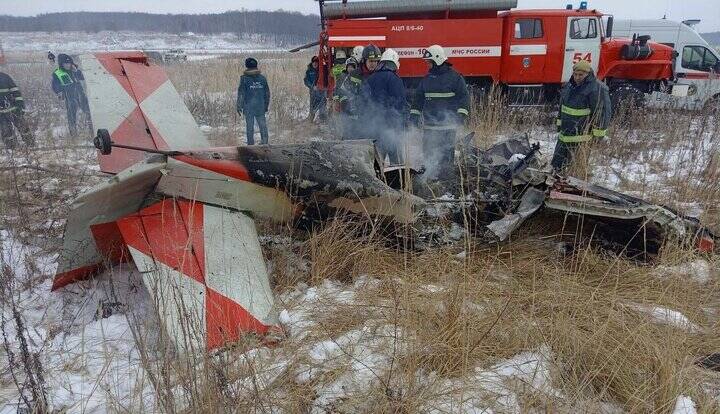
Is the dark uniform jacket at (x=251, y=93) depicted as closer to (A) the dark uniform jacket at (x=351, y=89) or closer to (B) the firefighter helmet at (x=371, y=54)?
(A) the dark uniform jacket at (x=351, y=89)

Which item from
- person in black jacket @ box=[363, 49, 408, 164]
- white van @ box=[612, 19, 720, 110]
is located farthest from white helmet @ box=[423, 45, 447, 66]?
white van @ box=[612, 19, 720, 110]

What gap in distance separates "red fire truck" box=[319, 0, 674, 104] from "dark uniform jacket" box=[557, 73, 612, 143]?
4.96 meters

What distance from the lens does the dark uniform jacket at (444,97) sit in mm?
5508

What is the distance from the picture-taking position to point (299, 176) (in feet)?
9.86

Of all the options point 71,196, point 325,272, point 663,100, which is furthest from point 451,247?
point 663,100

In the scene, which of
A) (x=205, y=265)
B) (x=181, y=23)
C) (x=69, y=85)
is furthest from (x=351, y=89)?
(x=181, y=23)

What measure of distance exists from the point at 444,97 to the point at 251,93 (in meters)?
4.01

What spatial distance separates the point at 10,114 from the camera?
7113 mm

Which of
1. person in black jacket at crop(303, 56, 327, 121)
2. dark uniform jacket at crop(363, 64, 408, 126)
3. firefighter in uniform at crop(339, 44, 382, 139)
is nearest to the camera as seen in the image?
dark uniform jacket at crop(363, 64, 408, 126)

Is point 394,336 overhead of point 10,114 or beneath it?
beneath

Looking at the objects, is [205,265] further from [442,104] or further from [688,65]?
[688,65]

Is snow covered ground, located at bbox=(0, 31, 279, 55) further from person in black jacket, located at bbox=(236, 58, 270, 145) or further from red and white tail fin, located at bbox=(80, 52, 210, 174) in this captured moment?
red and white tail fin, located at bbox=(80, 52, 210, 174)

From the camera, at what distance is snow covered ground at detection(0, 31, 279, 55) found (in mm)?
36594

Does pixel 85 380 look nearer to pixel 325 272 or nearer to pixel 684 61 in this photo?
pixel 325 272
